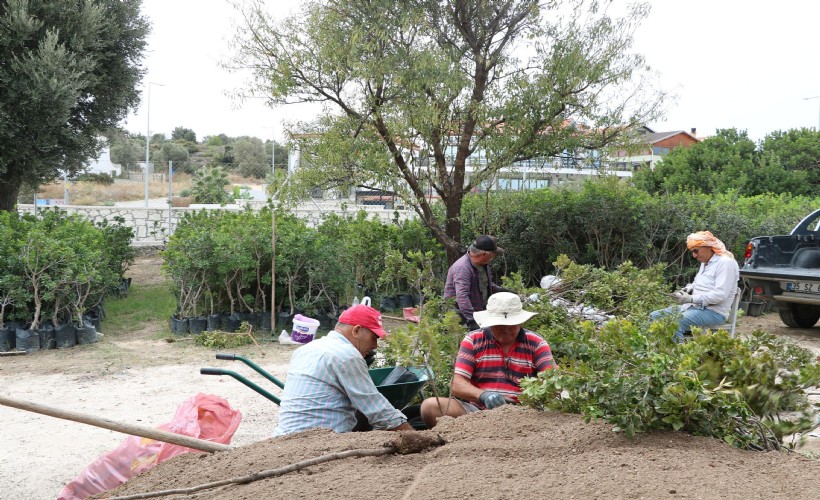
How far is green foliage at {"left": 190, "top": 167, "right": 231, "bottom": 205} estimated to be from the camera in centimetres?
3494

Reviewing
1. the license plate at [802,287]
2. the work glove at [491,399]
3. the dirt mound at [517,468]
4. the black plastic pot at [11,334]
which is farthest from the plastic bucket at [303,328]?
the license plate at [802,287]

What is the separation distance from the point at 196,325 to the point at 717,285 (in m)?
6.62

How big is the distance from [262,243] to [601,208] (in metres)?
5.88

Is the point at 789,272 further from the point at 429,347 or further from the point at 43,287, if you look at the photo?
the point at 43,287

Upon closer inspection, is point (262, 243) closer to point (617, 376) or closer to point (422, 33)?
point (422, 33)

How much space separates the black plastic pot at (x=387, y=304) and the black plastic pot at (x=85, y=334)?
459 centimetres

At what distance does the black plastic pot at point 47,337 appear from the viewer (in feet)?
29.8

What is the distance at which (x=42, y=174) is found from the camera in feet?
46.6

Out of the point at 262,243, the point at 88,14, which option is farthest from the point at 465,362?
the point at 88,14

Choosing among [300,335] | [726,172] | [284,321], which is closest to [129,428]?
[300,335]

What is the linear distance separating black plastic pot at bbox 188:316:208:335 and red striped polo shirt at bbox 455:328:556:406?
6.30 m

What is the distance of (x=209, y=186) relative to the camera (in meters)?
36.5

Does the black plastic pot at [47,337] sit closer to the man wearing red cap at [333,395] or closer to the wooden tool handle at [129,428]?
the wooden tool handle at [129,428]

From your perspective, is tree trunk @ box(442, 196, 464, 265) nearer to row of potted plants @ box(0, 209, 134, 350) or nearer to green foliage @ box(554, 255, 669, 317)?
green foliage @ box(554, 255, 669, 317)
